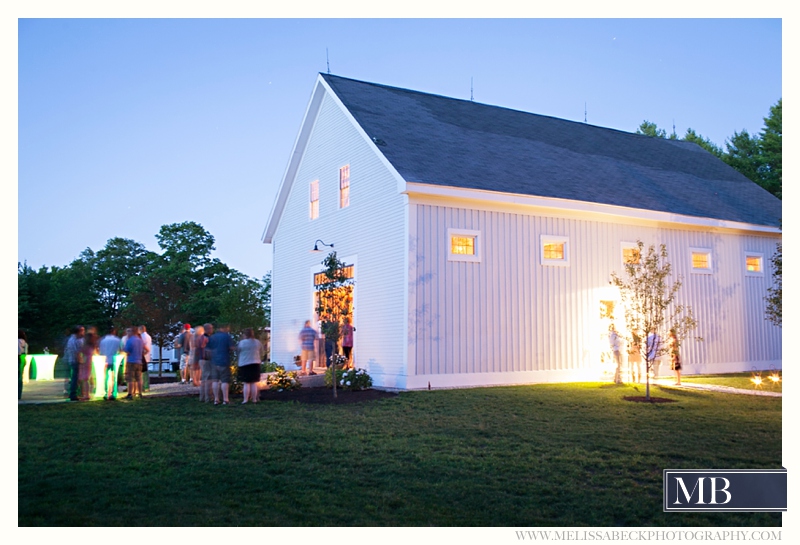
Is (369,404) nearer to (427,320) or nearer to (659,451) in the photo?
(427,320)

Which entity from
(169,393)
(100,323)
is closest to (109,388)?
(169,393)

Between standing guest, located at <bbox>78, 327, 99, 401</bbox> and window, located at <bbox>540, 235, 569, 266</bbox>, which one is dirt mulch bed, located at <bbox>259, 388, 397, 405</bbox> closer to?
standing guest, located at <bbox>78, 327, 99, 401</bbox>

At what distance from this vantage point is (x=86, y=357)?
14.3 meters

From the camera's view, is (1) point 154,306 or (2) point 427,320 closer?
(2) point 427,320

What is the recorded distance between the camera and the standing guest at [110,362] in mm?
14828

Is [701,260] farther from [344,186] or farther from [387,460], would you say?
[387,460]

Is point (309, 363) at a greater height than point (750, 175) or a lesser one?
lesser

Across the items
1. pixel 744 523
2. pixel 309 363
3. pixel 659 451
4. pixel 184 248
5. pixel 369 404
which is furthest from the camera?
pixel 184 248

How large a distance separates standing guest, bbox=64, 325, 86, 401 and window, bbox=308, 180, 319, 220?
7906 mm

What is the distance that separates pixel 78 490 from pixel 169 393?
8.51 metres

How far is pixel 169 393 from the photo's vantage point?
51.3 feet

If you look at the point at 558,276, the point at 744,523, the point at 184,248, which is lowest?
the point at 744,523

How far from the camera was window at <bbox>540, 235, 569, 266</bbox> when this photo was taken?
1722cm

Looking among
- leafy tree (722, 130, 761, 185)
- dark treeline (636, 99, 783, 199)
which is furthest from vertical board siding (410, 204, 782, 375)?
leafy tree (722, 130, 761, 185)
